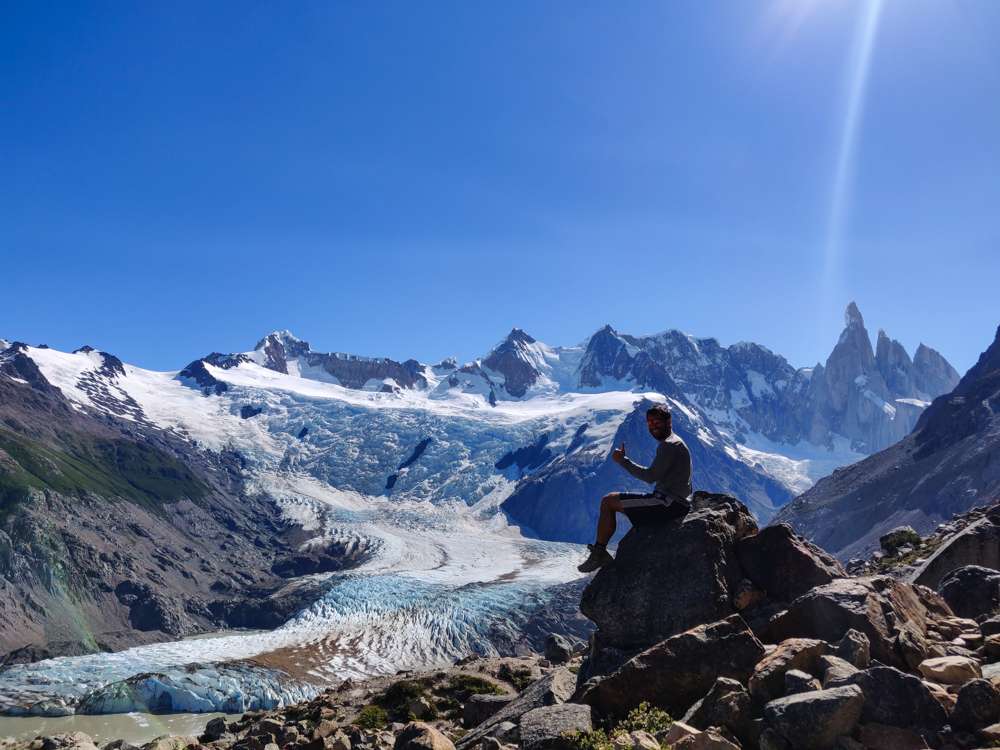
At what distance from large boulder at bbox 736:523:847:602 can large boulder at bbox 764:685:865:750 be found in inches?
215

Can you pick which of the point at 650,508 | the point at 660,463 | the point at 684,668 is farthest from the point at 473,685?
the point at 684,668

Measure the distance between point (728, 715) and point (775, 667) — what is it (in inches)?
34.7

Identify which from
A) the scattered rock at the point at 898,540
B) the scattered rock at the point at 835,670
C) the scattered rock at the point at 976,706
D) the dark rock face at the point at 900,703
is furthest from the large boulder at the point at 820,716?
the scattered rock at the point at 898,540

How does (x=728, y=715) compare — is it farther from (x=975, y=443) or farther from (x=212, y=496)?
(x=212, y=496)

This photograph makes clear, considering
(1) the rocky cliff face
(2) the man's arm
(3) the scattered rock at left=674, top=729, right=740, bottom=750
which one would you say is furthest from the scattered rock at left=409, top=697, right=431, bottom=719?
(1) the rocky cliff face

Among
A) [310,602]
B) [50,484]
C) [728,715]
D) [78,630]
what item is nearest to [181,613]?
[78,630]

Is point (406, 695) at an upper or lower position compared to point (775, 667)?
lower

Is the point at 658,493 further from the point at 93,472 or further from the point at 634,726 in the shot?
the point at 93,472

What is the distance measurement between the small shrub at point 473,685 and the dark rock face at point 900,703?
1755cm

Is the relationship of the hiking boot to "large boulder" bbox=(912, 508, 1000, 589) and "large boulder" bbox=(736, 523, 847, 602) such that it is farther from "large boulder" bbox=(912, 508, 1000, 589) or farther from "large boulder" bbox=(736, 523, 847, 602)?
"large boulder" bbox=(912, 508, 1000, 589)

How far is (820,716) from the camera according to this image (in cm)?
698

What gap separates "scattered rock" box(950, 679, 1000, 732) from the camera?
21.8ft

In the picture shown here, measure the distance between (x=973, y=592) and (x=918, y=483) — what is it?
14069cm

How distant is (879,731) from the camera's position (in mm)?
6855
